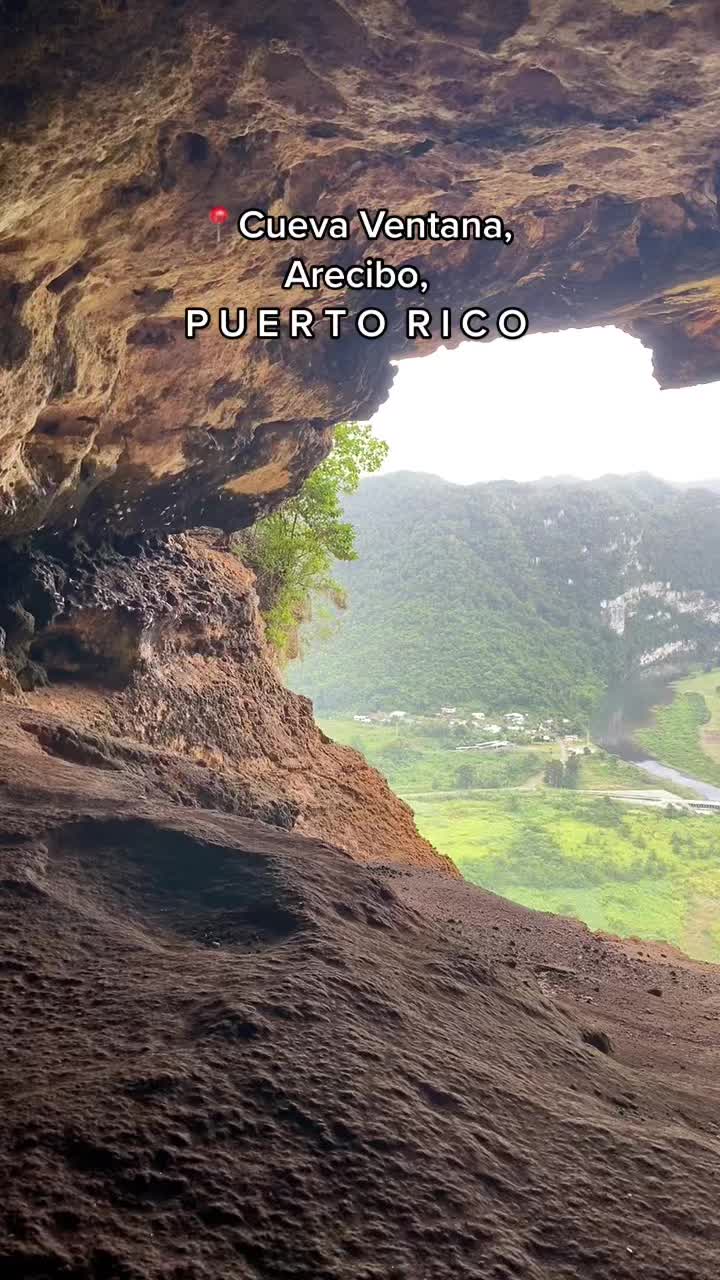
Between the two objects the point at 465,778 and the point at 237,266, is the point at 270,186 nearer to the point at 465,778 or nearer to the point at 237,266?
the point at 237,266

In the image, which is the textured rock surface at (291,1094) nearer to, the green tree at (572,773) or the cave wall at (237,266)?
the cave wall at (237,266)

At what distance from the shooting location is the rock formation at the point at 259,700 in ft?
7.68

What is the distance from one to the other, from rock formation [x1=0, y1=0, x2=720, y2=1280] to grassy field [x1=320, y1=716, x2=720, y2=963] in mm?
31339

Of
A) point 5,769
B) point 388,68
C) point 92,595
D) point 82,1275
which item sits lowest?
point 82,1275

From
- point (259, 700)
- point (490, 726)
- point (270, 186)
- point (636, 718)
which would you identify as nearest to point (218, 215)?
point (270, 186)

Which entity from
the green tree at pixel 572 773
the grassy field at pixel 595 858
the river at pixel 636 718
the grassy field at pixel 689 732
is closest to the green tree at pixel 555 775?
the green tree at pixel 572 773

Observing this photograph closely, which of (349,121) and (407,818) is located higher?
(349,121)

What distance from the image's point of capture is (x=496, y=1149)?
8.95 ft

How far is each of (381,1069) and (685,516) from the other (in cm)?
10162

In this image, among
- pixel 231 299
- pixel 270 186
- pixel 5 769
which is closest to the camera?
pixel 5 769

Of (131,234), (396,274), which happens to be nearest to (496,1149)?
(131,234)

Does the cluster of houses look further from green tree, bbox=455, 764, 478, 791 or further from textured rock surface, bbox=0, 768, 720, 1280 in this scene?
textured rock surface, bbox=0, 768, 720, 1280

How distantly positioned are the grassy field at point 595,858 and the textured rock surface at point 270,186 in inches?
1286

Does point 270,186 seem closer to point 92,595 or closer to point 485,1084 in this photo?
point 92,595
